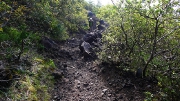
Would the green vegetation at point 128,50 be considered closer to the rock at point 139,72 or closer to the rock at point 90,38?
the rock at point 139,72

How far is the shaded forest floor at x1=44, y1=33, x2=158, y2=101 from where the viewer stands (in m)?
6.03

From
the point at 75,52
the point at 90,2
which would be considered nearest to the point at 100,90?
the point at 75,52

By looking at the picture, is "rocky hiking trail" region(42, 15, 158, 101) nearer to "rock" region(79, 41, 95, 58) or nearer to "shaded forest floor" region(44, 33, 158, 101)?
"shaded forest floor" region(44, 33, 158, 101)

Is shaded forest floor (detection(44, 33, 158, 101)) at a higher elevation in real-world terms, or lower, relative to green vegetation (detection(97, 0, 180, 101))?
lower

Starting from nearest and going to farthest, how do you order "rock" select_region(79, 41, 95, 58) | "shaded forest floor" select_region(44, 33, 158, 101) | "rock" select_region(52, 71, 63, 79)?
"shaded forest floor" select_region(44, 33, 158, 101)
"rock" select_region(52, 71, 63, 79)
"rock" select_region(79, 41, 95, 58)

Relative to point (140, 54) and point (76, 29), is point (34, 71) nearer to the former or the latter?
point (140, 54)

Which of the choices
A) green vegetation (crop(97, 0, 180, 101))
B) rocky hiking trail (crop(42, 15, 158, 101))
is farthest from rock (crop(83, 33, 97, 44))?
green vegetation (crop(97, 0, 180, 101))

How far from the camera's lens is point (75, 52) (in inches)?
449

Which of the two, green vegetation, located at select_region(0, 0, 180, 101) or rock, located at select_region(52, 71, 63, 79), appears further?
rock, located at select_region(52, 71, 63, 79)

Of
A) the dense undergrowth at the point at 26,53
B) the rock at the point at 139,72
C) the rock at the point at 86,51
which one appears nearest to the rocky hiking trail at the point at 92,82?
the rock at the point at 139,72

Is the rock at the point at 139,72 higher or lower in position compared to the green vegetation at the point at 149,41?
lower

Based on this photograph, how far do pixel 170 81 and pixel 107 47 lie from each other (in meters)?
4.04

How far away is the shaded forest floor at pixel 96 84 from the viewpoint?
6034 mm

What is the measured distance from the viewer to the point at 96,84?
7.11m
